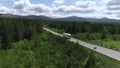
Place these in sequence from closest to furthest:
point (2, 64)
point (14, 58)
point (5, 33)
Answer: point (2, 64) < point (14, 58) < point (5, 33)

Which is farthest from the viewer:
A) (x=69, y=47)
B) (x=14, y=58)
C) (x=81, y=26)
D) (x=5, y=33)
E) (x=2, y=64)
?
(x=81, y=26)

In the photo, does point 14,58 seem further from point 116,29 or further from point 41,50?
point 116,29

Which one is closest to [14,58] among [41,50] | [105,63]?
[41,50]

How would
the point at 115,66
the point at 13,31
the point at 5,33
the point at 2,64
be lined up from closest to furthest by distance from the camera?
the point at 115,66
the point at 2,64
the point at 5,33
the point at 13,31

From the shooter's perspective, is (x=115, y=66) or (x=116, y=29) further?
(x=116, y=29)

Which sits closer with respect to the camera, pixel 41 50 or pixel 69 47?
pixel 69 47

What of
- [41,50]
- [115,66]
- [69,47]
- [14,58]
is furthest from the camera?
[41,50]

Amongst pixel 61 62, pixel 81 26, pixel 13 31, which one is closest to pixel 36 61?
pixel 61 62

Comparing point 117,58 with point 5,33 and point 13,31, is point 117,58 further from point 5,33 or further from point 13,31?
point 13,31
